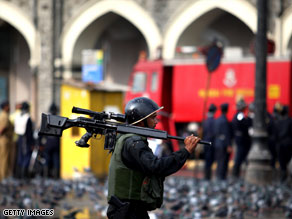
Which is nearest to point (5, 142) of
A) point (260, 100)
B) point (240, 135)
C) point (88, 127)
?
point (240, 135)

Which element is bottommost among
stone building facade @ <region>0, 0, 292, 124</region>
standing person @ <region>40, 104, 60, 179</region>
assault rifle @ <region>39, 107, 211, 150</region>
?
standing person @ <region>40, 104, 60, 179</region>

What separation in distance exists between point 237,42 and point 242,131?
460 inches

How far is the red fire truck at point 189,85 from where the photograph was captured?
18.3 meters

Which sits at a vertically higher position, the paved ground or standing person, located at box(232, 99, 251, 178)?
standing person, located at box(232, 99, 251, 178)

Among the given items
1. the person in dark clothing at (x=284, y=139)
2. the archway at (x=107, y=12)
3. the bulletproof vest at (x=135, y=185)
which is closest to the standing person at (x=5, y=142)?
the person in dark clothing at (x=284, y=139)

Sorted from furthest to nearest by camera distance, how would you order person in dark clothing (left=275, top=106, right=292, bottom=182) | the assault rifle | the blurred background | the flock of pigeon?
the blurred background, person in dark clothing (left=275, top=106, right=292, bottom=182), the flock of pigeon, the assault rifle

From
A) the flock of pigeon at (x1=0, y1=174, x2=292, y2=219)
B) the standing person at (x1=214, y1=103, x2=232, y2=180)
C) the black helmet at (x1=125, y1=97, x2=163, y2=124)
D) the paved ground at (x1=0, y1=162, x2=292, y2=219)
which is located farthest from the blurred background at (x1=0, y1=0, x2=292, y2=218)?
the black helmet at (x1=125, y1=97, x2=163, y2=124)

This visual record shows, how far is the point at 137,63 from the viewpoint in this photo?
67.7 ft

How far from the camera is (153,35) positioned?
24016 millimetres

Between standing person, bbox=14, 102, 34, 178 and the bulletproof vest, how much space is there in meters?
9.38

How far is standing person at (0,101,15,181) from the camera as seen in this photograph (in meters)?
14.2

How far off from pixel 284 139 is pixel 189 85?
521 cm

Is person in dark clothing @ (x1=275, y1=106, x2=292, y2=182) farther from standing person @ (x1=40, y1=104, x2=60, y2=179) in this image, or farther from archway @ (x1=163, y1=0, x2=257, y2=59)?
archway @ (x1=163, y1=0, x2=257, y2=59)

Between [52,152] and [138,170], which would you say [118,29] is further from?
[138,170]
